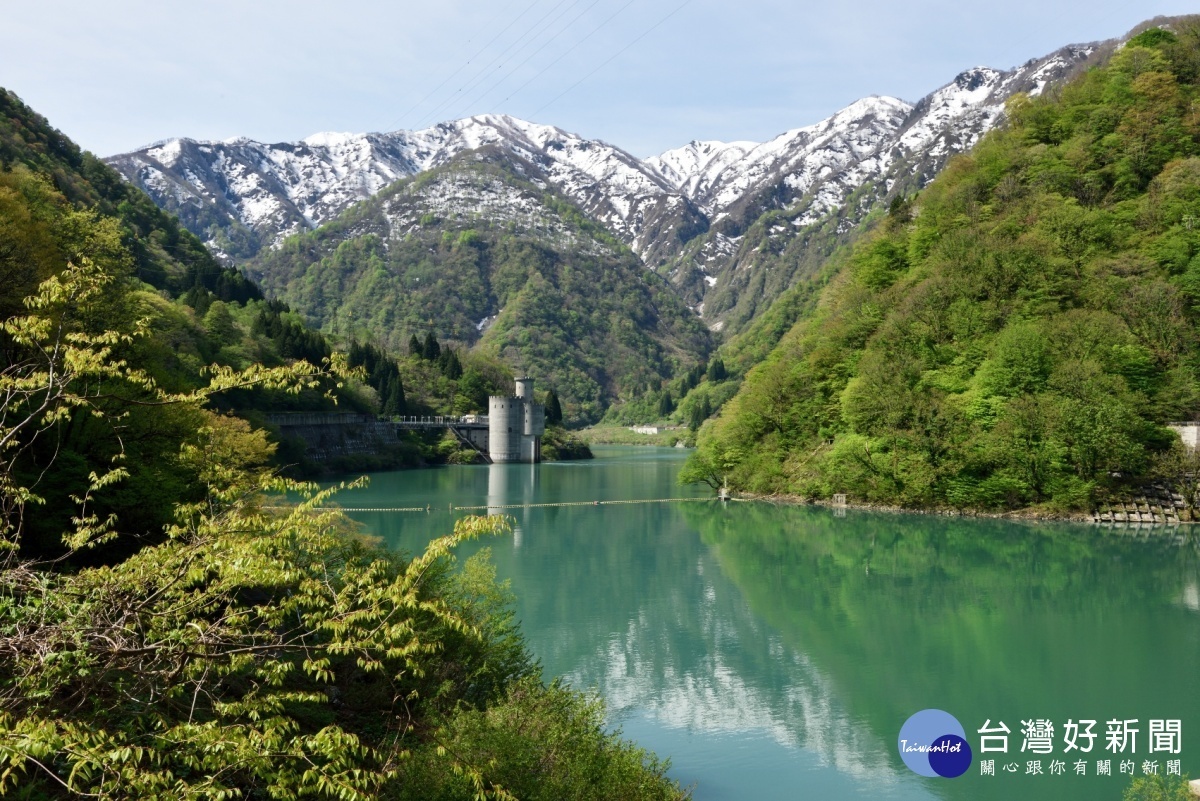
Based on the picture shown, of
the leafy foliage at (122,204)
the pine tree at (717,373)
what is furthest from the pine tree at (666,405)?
the leafy foliage at (122,204)

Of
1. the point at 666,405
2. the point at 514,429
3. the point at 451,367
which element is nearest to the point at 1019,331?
the point at 514,429

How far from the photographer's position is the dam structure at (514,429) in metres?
89.1

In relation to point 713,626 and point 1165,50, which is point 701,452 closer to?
point 713,626

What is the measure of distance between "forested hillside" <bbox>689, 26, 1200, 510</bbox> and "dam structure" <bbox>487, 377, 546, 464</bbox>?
35.7m

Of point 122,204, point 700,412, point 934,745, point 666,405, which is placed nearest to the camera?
point 934,745

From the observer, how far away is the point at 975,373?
4450cm

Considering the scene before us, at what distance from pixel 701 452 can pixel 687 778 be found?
1665 inches

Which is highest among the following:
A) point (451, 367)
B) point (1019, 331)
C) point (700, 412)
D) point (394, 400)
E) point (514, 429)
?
point (451, 367)

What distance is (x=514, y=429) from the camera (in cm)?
9012

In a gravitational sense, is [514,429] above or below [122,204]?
below

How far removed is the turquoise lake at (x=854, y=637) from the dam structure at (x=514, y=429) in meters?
47.2

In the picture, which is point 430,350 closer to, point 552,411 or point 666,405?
point 552,411

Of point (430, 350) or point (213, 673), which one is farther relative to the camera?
point (430, 350)

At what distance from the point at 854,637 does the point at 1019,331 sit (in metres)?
26.8
